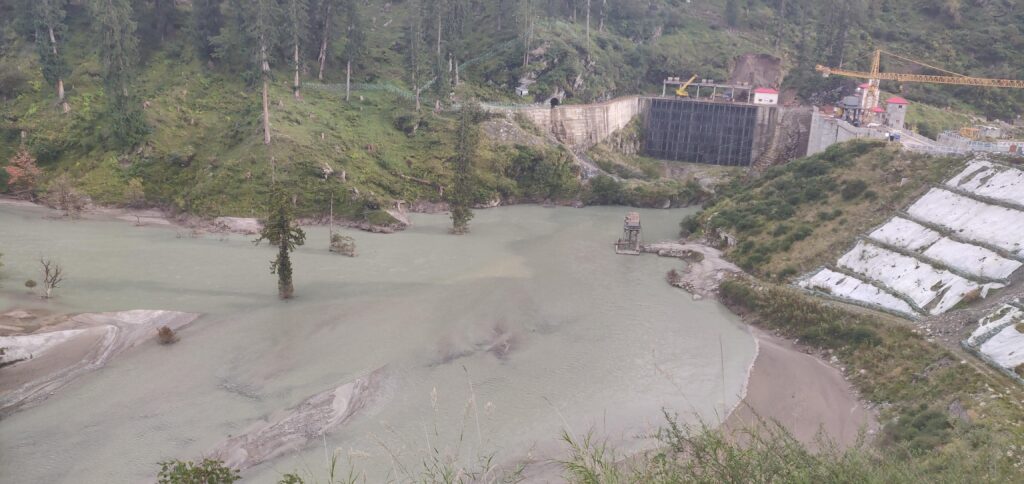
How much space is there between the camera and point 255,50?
75.7 meters

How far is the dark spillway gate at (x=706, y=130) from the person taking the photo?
326 ft

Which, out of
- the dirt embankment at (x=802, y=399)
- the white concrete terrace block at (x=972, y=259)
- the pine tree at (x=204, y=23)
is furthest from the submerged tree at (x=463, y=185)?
the white concrete terrace block at (x=972, y=259)

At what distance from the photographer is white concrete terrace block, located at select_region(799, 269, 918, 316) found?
46.2m

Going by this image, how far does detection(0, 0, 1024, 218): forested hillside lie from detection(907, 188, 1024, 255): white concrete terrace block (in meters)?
41.0

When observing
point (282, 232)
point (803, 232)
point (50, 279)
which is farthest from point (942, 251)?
A: point (50, 279)

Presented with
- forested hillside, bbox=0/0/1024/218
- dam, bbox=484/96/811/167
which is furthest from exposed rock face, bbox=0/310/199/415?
dam, bbox=484/96/811/167

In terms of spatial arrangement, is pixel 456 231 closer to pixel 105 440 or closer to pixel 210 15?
pixel 105 440

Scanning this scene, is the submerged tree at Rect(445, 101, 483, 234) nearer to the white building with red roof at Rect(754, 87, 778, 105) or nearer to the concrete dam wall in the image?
the concrete dam wall

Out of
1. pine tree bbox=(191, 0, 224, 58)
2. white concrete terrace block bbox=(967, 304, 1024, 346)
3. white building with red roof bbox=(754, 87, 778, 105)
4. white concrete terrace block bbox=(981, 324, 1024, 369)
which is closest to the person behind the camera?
white concrete terrace block bbox=(981, 324, 1024, 369)

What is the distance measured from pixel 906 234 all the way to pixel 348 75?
6525 centimetres

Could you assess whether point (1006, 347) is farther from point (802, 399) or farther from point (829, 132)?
point (829, 132)

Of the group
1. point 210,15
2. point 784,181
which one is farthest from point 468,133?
point 210,15

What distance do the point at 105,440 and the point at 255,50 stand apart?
55.0 meters

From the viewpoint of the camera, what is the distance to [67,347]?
3831 cm
